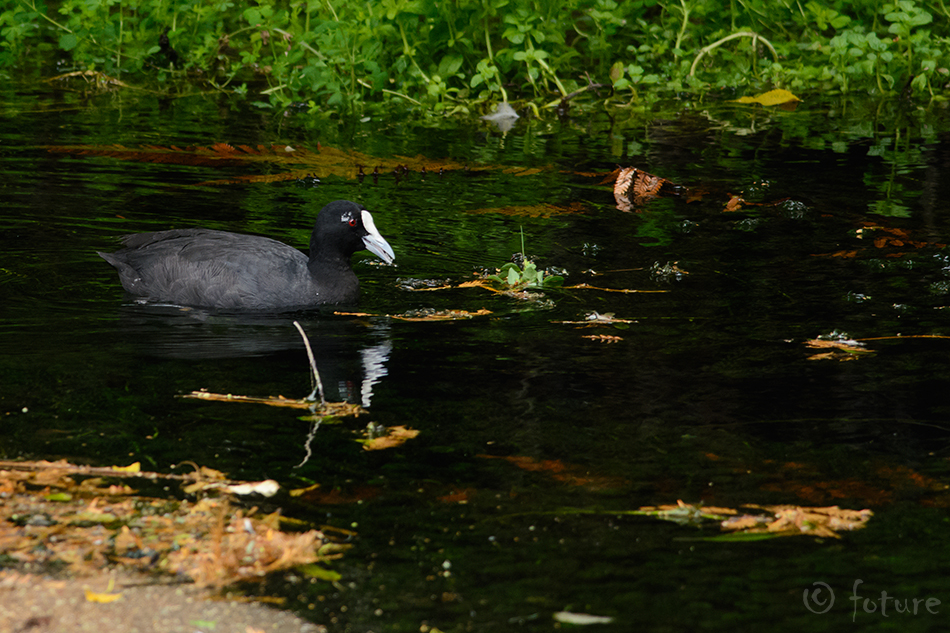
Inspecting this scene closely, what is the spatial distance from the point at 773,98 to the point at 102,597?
12.0m

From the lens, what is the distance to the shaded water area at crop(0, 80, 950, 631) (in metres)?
4.18

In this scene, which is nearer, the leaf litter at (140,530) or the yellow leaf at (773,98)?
the leaf litter at (140,530)

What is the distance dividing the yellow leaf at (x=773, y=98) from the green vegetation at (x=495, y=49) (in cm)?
37

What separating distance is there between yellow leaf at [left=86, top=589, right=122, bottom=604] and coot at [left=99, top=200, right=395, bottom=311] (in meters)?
3.82

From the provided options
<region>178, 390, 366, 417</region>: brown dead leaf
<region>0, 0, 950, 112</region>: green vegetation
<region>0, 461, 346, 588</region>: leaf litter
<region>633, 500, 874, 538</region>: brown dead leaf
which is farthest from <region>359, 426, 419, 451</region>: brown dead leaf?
<region>0, 0, 950, 112</region>: green vegetation

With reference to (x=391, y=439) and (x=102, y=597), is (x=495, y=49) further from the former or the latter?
(x=102, y=597)

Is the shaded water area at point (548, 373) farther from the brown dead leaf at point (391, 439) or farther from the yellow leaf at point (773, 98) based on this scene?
the yellow leaf at point (773, 98)

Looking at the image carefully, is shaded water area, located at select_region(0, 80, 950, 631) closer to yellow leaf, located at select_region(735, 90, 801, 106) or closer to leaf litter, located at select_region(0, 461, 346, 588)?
leaf litter, located at select_region(0, 461, 346, 588)

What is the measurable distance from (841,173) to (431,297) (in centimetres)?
505

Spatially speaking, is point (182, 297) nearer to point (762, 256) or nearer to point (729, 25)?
point (762, 256)

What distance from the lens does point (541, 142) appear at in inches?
481

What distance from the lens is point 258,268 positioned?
7.52m

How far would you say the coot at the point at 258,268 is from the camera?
7.53m

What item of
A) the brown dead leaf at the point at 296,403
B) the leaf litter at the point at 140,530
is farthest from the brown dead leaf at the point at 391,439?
the leaf litter at the point at 140,530
